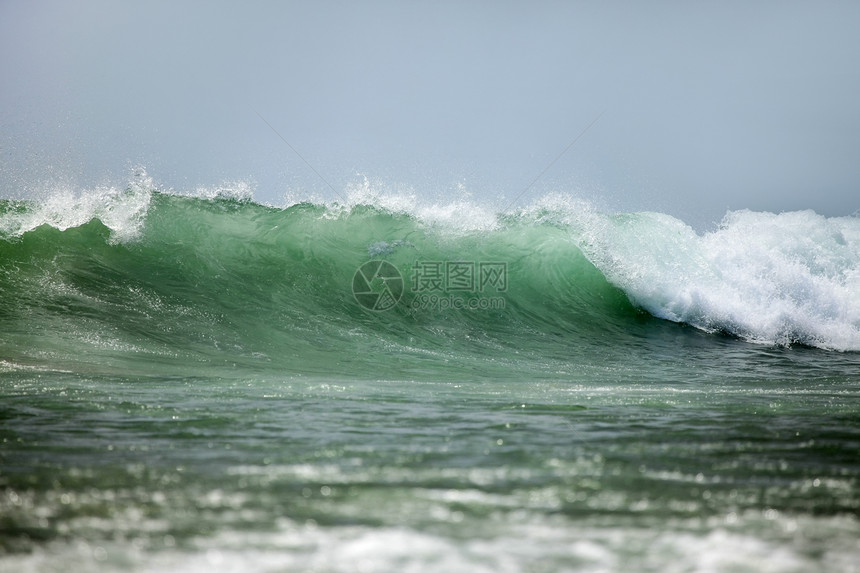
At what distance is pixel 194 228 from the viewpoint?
11125mm

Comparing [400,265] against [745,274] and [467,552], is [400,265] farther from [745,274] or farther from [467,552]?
[467,552]

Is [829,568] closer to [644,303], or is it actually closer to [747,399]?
[747,399]

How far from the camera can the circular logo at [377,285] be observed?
9859 millimetres

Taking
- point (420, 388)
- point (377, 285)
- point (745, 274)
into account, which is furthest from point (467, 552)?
point (745, 274)

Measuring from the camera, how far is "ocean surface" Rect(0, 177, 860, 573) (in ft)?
5.85

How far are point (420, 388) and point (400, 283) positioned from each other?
18.5ft

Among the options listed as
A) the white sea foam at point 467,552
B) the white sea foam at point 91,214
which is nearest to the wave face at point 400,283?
the white sea foam at point 91,214

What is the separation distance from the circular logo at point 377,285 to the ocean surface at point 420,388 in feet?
0.20

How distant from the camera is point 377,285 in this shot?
10.5 metres

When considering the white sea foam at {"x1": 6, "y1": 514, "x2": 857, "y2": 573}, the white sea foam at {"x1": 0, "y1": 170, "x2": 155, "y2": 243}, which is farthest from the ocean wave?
the white sea foam at {"x1": 6, "y1": 514, "x2": 857, "y2": 573}

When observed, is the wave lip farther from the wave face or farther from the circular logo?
the circular logo

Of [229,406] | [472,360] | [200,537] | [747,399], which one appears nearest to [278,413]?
[229,406]

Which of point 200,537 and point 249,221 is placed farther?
point 249,221

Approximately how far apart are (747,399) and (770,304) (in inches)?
280
